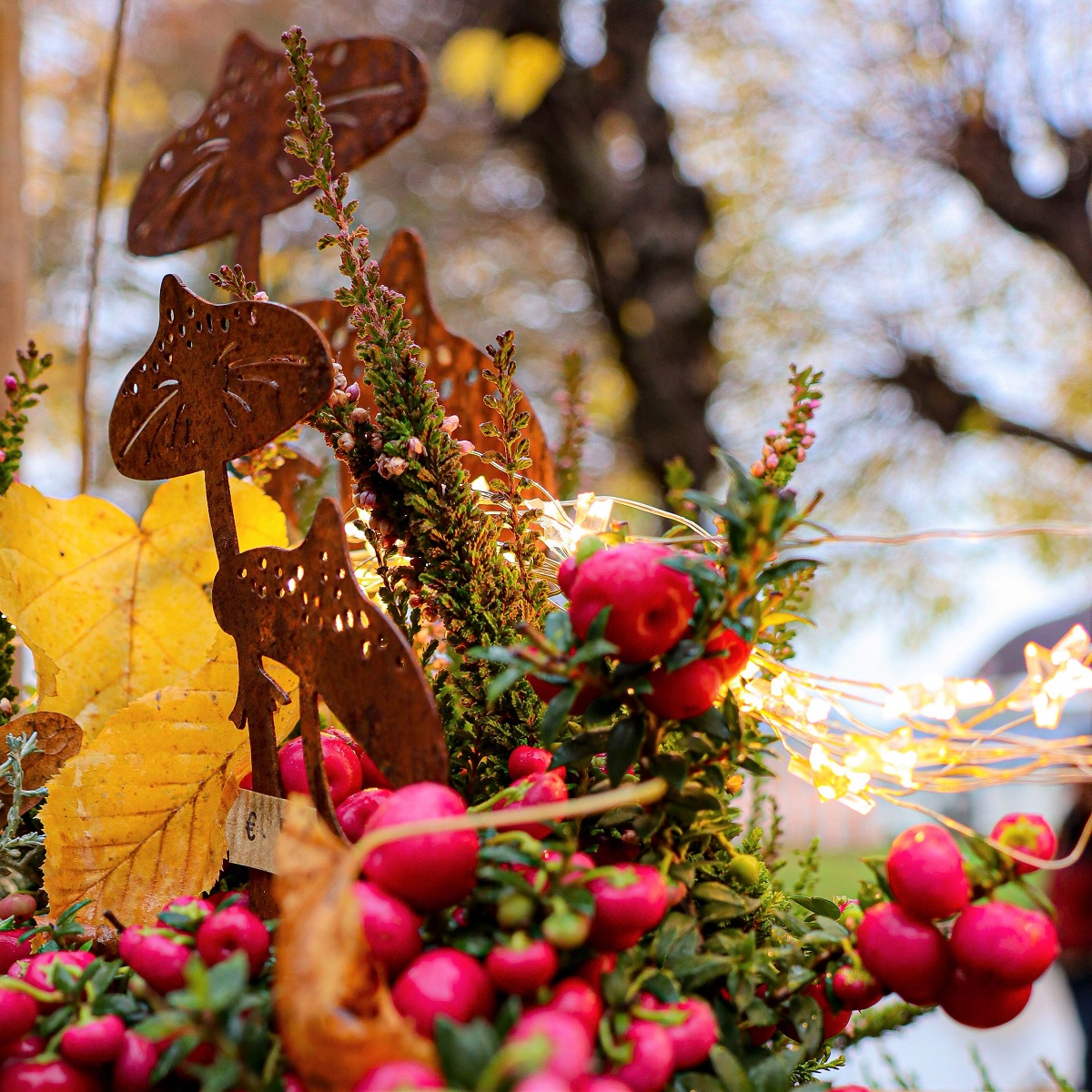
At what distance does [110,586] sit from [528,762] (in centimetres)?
27

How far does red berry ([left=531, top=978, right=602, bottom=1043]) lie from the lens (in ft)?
0.91

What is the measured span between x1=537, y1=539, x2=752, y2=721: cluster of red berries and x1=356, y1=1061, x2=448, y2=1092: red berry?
0.13 m

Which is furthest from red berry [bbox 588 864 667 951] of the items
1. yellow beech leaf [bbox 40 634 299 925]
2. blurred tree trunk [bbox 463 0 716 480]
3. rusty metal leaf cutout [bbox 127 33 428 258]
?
blurred tree trunk [bbox 463 0 716 480]

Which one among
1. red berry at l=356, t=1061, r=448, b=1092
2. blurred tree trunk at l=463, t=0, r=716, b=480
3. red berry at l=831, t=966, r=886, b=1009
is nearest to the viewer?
red berry at l=356, t=1061, r=448, b=1092

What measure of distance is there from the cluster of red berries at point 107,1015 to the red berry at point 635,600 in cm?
16

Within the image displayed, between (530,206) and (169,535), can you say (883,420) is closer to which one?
(530,206)

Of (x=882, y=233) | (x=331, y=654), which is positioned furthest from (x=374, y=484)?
(x=882, y=233)

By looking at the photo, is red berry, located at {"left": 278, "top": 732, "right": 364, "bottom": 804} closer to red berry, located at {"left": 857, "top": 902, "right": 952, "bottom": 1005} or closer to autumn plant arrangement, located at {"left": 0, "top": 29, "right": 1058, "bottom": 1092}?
autumn plant arrangement, located at {"left": 0, "top": 29, "right": 1058, "bottom": 1092}

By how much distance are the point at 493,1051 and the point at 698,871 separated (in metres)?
0.16

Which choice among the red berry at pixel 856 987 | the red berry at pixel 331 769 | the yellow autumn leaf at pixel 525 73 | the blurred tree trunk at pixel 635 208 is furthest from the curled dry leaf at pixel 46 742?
the yellow autumn leaf at pixel 525 73

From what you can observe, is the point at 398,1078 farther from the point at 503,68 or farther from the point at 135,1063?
the point at 503,68

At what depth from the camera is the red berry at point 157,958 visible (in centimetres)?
31

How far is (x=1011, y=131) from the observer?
2.82 m

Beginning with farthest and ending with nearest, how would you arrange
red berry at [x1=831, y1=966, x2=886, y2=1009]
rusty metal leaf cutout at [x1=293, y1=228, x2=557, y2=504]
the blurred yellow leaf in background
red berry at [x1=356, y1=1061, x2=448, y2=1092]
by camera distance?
the blurred yellow leaf in background → rusty metal leaf cutout at [x1=293, y1=228, x2=557, y2=504] → red berry at [x1=831, y1=966, x2=886, y2=1009] → red berry at [x1=356, y1=1061, x2=448, y2=1092]
